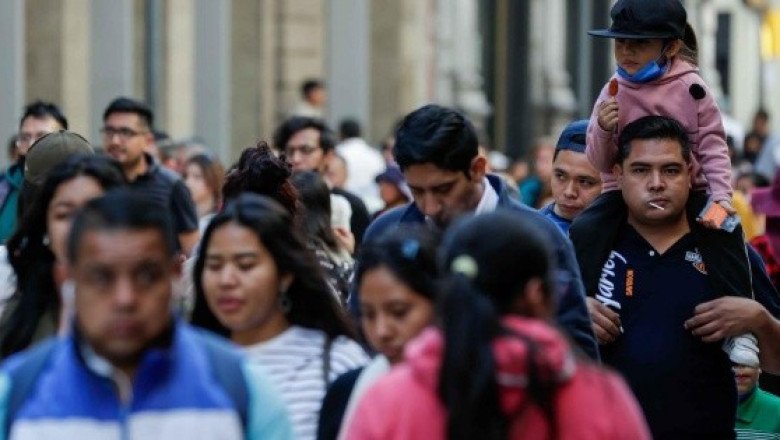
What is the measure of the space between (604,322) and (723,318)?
0.40 m

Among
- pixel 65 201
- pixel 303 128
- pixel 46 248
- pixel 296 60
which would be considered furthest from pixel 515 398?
pixel 296 60

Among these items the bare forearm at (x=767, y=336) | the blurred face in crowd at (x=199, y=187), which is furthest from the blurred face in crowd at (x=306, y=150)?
the bare forearm at (x=767, y=336)

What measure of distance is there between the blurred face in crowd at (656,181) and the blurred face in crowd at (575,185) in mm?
1325

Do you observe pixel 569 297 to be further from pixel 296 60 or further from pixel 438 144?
pixel 296 60

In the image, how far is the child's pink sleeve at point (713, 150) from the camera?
8.92m

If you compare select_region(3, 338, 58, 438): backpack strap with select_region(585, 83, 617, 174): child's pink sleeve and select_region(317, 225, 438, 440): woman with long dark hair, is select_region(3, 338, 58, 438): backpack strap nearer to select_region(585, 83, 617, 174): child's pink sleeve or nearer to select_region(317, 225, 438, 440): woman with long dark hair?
select_region(317, 225, 438, 440): woman with long dark hair

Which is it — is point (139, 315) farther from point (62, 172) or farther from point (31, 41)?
point (31, 41)

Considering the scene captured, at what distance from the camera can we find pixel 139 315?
18.1 feet

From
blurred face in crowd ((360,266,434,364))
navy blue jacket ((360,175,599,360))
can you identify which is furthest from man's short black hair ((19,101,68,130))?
blurred face in crowd ((360,266,434,364))

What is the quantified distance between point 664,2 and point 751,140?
2317cm

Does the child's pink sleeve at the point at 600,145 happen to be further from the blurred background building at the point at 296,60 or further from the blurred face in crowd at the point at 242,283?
the blurred background building at the point at 296,60

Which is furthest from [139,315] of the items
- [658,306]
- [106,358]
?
[658,306]

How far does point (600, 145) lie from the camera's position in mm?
9117

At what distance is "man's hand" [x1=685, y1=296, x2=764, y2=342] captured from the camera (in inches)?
344
